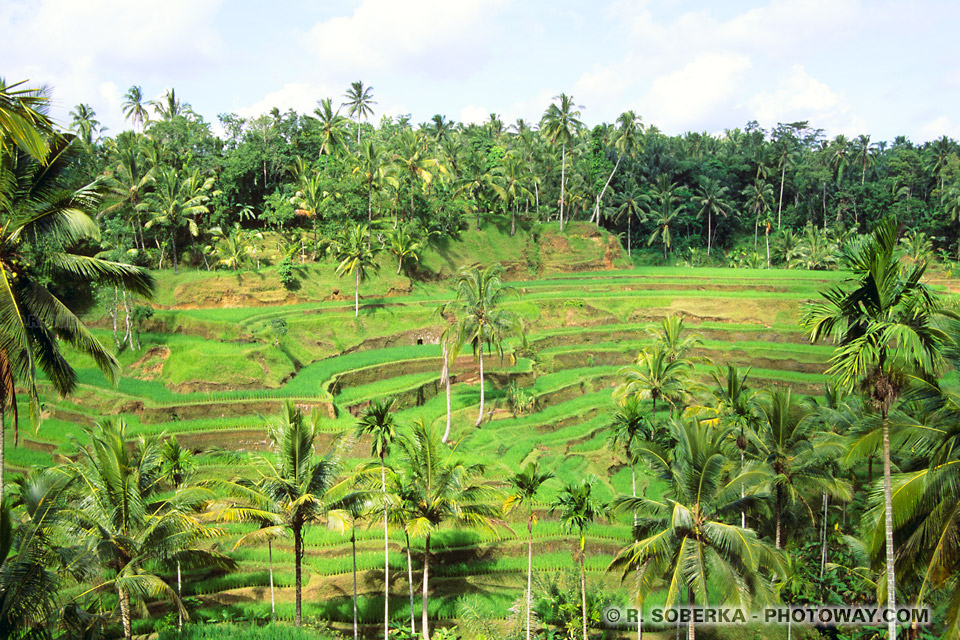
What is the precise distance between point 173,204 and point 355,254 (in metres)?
13.5

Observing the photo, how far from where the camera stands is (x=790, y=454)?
20.3 metres

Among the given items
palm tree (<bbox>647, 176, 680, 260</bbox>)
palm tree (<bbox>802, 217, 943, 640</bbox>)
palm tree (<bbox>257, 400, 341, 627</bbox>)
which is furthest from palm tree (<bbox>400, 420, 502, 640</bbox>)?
palm tree (<bbox>647, 176, 680, 260</bbox>)

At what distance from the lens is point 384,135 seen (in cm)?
7950

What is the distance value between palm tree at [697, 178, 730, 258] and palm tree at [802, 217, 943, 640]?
58.2 metres

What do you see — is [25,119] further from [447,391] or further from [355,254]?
[355,254]

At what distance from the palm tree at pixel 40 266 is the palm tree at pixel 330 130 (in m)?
46.9

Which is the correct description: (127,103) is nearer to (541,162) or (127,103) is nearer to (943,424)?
(541,162)

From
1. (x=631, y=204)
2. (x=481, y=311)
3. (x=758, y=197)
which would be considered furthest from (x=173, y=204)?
(x=758, y=197)

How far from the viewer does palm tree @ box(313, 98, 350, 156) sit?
5294 cm

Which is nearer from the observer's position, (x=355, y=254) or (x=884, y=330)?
(x=884, y=330)

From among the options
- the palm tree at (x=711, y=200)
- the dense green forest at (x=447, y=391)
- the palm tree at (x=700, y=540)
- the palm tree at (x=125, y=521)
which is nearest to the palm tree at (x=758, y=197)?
the dense green forest at (x=447, y=391)

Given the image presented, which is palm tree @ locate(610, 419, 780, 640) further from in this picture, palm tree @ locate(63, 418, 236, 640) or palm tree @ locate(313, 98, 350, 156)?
palm tree @ locate(313, 98, 350, 156)

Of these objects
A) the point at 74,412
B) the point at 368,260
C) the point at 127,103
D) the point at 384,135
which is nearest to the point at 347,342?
the point at 368,260

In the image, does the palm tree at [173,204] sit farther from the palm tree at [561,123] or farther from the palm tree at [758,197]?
the palm tree at [758,197]
